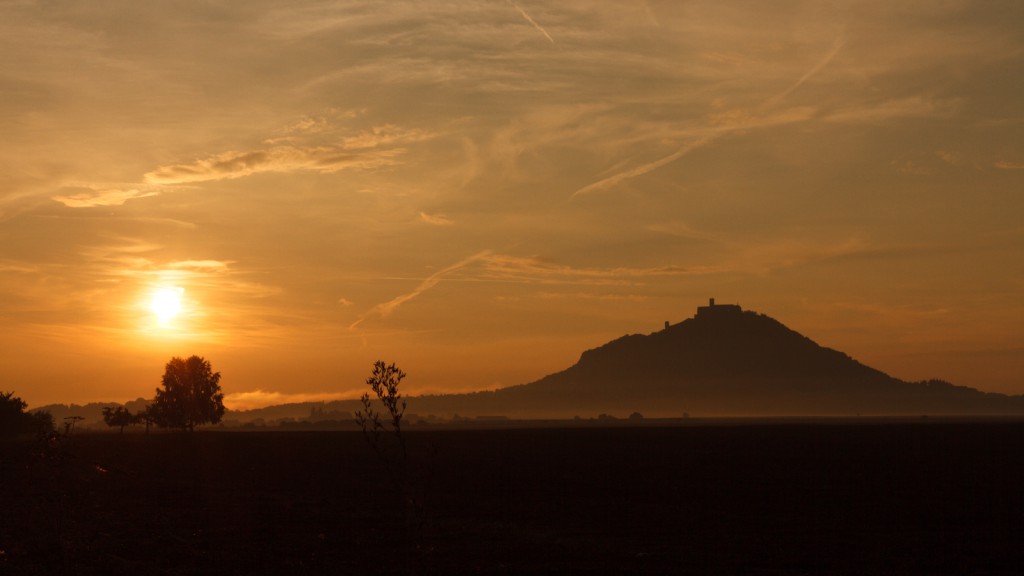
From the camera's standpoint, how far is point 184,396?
184250 mm

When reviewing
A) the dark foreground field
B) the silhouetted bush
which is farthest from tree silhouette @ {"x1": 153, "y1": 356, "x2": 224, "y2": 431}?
the dark foreground field

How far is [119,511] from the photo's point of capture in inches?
1841

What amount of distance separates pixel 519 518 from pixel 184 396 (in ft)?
486

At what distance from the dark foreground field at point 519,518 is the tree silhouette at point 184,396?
10552 cm

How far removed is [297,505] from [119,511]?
8.66 m

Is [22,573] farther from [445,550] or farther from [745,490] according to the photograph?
[745,490]

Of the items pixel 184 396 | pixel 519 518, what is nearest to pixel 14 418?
pixel 184 396

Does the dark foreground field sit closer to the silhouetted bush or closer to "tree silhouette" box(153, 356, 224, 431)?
the silhouetted bush

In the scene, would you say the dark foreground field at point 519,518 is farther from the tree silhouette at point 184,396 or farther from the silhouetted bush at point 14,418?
the tree silhouette at point 184,396

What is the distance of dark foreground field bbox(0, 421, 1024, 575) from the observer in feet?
108

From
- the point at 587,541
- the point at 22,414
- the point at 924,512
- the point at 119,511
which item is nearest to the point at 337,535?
the point at 587,541

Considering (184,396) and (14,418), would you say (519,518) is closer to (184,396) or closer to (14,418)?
(14,418)

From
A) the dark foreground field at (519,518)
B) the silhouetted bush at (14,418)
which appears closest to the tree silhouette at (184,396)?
the silhouetted bush at (14,418)

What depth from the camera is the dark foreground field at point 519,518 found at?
3303 cm
